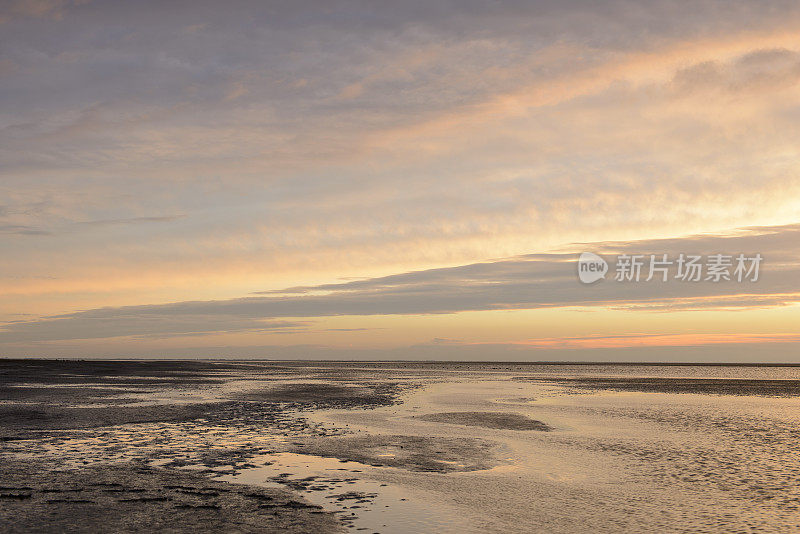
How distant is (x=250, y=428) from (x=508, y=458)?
1126 cm

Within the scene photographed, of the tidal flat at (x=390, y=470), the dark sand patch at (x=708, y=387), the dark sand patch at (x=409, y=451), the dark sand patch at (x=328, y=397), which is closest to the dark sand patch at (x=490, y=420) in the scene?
the tidal flat at (x=390, y=470)

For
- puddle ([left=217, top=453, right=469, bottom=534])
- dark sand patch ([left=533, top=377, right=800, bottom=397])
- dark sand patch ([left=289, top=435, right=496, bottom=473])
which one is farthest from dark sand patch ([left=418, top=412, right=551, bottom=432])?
dark sand patch ([left=533, top=377, right=800, bottom=397])

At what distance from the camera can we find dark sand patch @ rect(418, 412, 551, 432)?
28.9 meters

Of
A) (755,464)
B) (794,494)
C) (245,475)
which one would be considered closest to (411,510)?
(245,475)

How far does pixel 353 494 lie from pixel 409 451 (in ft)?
21.6

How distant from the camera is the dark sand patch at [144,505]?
1234 cm

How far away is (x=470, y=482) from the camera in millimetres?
17156

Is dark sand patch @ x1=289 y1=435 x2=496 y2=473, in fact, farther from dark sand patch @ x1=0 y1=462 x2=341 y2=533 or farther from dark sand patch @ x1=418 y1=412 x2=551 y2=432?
dark sand patch @ x1=0 y1=462 x2=341 y2=533

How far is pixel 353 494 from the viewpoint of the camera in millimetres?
15430

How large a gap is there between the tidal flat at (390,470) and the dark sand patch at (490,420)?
0.10 metres

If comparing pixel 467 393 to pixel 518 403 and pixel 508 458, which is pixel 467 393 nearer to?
pixel 518 403

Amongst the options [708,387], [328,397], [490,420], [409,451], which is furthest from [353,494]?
[708,387]

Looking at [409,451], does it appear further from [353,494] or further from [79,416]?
[79,416]

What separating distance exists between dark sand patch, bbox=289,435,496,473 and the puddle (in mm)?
1120
